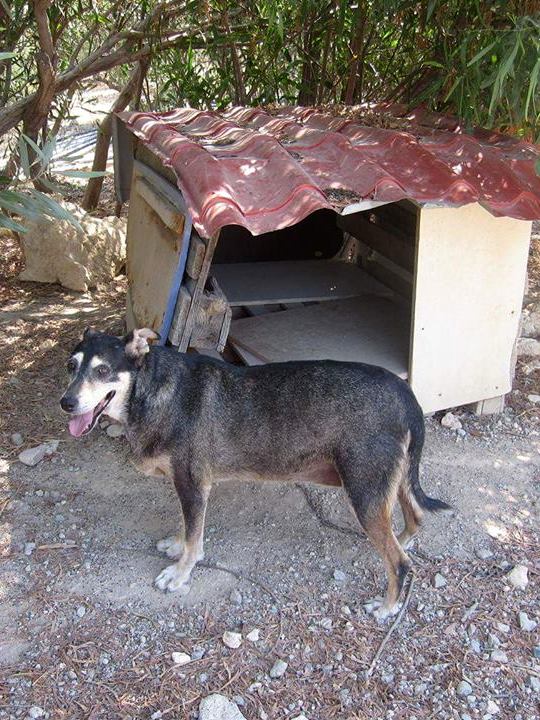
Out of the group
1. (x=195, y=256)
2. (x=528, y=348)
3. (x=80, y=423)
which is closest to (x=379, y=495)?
(x=80, y=423)

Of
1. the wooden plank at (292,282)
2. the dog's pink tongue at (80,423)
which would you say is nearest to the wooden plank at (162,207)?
the wooden plank at (292,282)

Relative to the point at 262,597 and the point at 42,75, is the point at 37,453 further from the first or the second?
the point at 42,75

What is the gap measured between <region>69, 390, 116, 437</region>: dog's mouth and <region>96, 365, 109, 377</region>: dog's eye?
0.13 m

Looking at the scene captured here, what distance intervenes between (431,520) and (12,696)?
264 cm

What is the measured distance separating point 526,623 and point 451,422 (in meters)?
2.01

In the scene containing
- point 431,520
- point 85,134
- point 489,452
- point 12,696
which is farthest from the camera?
point 85,134

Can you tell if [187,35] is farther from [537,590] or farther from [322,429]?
[537,590]

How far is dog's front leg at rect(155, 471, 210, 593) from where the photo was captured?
13.1ft

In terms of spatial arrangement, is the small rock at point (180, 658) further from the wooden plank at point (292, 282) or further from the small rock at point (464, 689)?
the wooden plank at point (292, 282)

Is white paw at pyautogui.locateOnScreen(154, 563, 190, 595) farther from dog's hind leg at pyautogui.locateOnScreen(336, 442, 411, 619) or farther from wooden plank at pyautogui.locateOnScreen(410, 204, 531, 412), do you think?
wooden plank at pyautogui.locateOnScreen(410, 204, 531, 412)

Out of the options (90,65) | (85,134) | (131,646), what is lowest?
(85,134)

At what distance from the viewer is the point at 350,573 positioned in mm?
4152

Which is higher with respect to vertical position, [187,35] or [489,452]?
[187,35]

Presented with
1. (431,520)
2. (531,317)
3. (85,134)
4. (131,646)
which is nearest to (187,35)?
(531,317)
